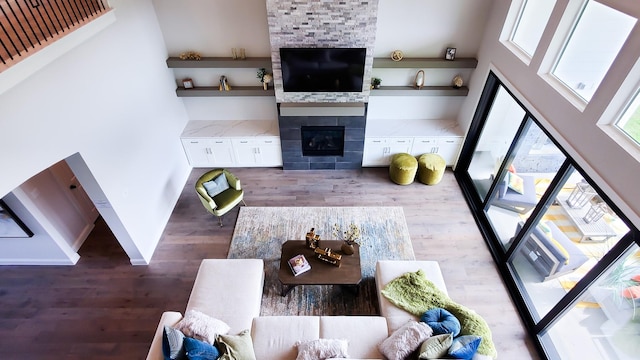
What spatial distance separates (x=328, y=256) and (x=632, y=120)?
3.25 m

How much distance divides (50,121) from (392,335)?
3888 millimetres

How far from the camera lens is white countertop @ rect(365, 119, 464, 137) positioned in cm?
589

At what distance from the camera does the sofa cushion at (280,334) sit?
10.6ft

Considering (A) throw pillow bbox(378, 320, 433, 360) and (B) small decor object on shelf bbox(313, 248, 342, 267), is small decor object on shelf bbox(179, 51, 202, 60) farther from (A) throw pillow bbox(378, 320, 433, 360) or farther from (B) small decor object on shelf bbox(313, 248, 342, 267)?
(A) throw pillow bbox(378, 320, 433, 360)

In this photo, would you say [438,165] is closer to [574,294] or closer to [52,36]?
[574,294]

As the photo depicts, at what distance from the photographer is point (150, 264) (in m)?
4.64

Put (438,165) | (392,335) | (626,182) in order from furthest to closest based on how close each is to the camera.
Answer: (438,165) → (392,335) → (626,182)

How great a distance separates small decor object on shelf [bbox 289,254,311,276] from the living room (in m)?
2.18

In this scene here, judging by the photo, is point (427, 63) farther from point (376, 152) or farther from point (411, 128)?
point (376, 152)

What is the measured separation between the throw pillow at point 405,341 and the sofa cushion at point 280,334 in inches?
27.9

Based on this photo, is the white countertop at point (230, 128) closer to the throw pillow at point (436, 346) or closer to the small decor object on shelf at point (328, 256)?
the small decor object on shelf at point (328, 256)

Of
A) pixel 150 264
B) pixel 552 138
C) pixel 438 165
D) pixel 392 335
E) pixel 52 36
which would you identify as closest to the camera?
pixel 52 36

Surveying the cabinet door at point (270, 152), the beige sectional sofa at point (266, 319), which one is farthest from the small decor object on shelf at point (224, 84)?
the beige sectional sofa at point (266, 319)

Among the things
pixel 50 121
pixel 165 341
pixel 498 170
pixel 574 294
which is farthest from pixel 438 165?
pixel 50 121
